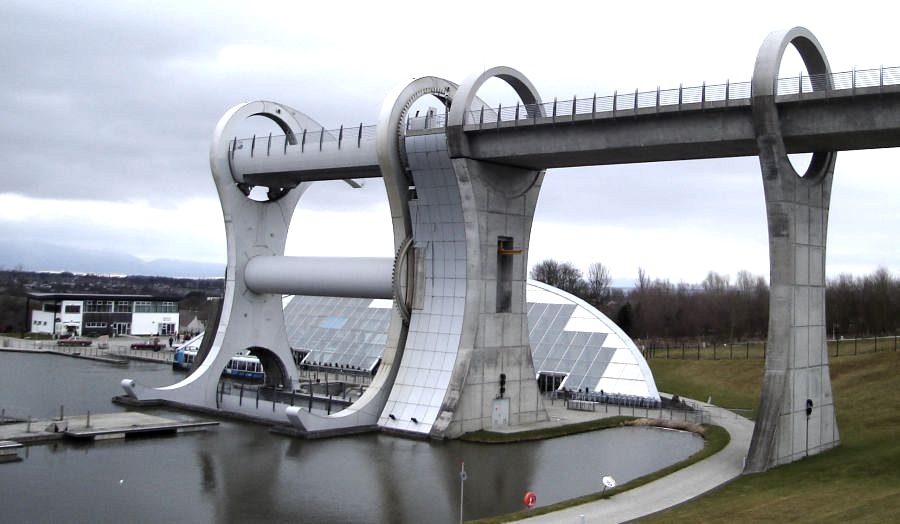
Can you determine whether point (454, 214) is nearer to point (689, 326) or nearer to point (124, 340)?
point (124, 340)

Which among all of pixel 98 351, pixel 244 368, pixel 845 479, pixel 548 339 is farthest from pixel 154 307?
pixel 845 479

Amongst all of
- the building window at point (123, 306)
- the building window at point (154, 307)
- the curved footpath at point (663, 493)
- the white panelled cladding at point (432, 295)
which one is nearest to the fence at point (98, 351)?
the building window at point (123, 306)

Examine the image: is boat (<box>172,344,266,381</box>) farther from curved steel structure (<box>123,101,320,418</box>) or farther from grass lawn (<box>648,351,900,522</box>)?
grass lawn (<box>648,351,900,522</box>)

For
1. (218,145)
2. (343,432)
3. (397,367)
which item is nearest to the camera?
(343,432)

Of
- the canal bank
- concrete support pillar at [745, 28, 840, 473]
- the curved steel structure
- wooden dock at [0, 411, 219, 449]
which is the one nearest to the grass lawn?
concrete support pillar at [745, 28, 840, 473]

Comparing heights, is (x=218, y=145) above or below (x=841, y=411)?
above

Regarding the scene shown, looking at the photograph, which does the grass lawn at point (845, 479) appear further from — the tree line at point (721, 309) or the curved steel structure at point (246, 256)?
the tree line at point (721, 309)

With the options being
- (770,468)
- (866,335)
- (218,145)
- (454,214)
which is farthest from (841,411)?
(866,335)

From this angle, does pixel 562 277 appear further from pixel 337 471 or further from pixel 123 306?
pixel 337 471
